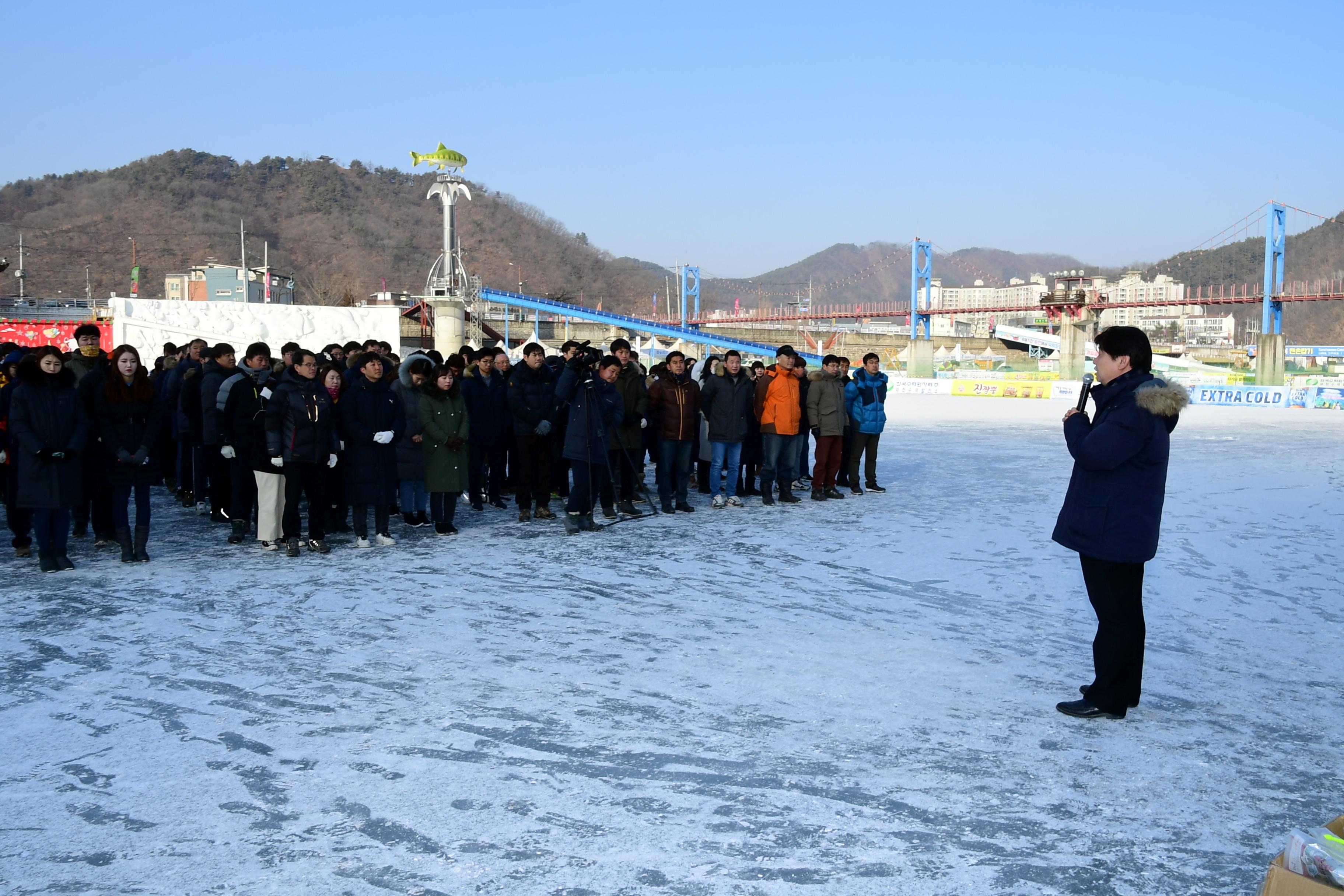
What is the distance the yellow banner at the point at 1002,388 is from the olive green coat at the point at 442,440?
27.5m

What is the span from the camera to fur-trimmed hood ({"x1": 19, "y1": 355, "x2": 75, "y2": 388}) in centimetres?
604

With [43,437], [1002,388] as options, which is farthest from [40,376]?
[1002,388]

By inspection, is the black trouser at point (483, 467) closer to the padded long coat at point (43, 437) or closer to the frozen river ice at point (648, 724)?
the frozen river ice at point (648, 724)

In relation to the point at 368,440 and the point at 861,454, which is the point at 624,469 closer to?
the point at 368,440

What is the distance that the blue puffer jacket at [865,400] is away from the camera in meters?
10.3

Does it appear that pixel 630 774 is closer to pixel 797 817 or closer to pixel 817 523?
pixel 797 817

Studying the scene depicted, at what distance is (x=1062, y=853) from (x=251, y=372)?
653 cm

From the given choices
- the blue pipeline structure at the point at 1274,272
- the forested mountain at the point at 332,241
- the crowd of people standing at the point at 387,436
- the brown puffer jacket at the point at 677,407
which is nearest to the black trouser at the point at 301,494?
the crowd of people standing at the point at 387,436

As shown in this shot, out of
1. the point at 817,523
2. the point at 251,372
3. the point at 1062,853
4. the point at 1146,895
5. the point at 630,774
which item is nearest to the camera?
the point at 1146,895

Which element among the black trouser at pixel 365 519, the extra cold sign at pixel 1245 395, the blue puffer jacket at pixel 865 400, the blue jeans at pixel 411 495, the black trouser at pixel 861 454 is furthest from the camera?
the extra cold sign at pixel 1245 395

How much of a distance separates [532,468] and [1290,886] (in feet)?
24.0

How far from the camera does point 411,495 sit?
26.6 feet

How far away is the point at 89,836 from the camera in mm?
2822

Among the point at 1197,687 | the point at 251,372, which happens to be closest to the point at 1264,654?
the point at 1197,687
